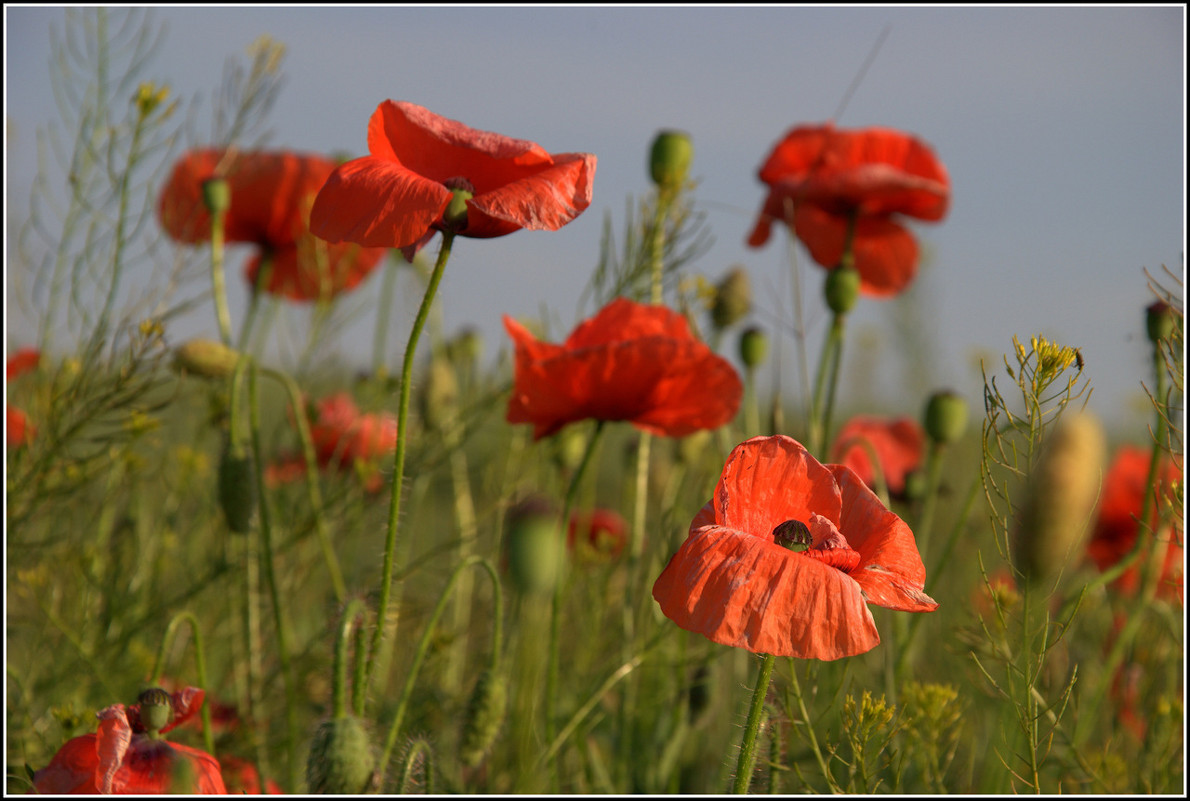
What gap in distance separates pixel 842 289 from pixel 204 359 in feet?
2.09

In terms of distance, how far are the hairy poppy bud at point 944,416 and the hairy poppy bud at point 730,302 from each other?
1.02 feet

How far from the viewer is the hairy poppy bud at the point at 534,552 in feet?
2.85

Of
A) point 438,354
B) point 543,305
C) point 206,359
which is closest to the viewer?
point 206,359

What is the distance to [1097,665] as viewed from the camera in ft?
4.83

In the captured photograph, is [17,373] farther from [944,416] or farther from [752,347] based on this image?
[944,416]

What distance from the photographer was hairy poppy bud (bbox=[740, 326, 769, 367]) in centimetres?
123

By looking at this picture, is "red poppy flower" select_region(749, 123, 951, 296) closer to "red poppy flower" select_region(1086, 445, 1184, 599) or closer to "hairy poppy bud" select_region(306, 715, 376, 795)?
"red poppy flower" select_region(1086, 445, 1184, 599)

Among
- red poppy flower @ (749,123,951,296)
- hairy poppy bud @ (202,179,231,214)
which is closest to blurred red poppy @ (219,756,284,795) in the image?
hairy poppy bud @ (202,179,231,214)

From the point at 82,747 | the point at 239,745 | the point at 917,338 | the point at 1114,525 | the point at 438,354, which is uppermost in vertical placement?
the point at 917,338

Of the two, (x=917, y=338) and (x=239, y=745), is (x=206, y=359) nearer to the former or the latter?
(x=239, y=745)

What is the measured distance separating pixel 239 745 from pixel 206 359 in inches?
15.2

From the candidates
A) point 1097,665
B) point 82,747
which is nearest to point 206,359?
point 82,747

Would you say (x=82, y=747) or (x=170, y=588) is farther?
(x=170, y=588)

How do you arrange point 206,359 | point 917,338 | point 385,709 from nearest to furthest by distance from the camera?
point 206,359
point 385,709
point 917,338
